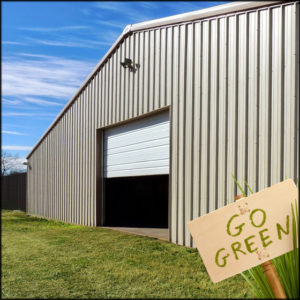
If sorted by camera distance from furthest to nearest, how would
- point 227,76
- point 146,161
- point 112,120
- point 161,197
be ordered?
point 161,197 < point 112,120 < point 146,161 < point 227,76

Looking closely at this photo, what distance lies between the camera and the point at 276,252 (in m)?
1.84

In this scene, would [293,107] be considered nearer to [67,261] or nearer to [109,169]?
[67,261]

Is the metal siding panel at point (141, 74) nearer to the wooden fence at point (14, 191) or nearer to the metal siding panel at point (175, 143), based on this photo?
the metal siding panel at point (175, 143)

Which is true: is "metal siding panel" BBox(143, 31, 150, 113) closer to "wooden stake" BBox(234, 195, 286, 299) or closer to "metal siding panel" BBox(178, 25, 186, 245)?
"metal siding panel" BBox(178, 25, 186, 245)

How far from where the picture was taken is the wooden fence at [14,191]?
17.6m

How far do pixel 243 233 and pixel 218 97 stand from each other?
4730 mm

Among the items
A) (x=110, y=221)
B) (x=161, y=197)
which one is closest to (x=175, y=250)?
(x=110, y=221)

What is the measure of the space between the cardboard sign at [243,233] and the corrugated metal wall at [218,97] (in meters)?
3.65

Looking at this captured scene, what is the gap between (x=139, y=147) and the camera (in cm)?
880

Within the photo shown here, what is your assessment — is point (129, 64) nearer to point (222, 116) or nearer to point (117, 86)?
point (117, 86)

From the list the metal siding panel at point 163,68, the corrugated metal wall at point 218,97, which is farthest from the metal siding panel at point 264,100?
the metal siding panel at point 163,68

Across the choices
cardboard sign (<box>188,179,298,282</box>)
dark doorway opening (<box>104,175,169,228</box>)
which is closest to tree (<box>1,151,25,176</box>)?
dark doorway opening (<box>104,175,169,228</box>)

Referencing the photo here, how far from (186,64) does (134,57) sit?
1993 millimetres

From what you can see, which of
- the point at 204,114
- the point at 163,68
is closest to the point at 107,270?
the point at 204,114
